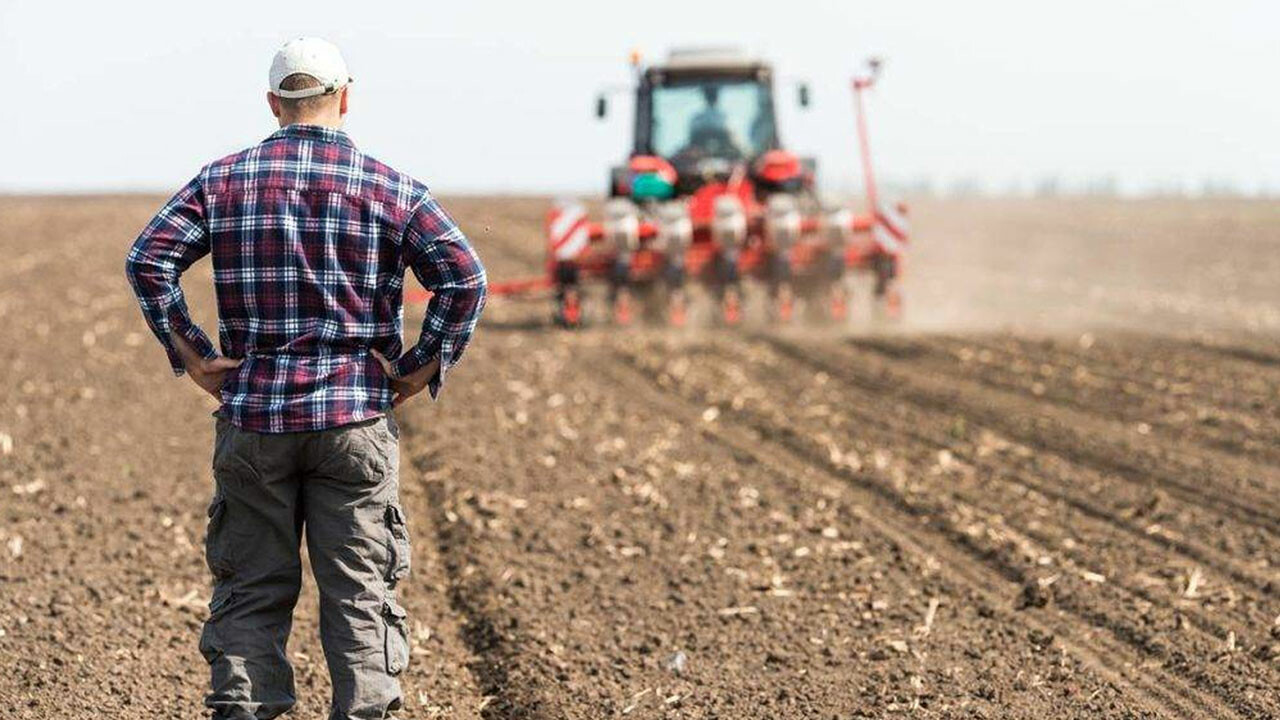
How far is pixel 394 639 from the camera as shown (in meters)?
4.13

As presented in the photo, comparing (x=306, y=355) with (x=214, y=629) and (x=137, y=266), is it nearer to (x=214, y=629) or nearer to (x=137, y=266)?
(x=137, y=266)

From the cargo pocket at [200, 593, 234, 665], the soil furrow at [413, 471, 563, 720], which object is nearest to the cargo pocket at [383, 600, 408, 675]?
the cargo pocket at [200, 593, 234, 665]

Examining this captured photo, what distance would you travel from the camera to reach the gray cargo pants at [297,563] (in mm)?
3965

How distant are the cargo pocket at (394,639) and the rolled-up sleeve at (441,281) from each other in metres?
0.58

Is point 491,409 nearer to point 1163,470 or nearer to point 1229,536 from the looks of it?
point 1163,470

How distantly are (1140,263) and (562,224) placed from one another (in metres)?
14.2

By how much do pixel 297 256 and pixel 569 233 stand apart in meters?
11.0

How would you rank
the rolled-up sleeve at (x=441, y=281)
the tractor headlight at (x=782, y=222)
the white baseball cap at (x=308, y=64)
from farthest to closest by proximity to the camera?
the tractor headlight at (x=782, y=222), the rolled-up sleeve at (x=441, y=281), the white baseball cap at (x=308, y=64)

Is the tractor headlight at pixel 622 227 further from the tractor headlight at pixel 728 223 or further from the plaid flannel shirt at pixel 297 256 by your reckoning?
the plaid flannel shirt at pixel 297 256

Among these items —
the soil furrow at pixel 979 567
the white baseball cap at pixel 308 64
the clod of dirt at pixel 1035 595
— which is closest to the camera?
the white baseball cap at pixel 308 64

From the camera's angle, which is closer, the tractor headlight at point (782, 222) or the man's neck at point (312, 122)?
the man's neck at point (312, 122)

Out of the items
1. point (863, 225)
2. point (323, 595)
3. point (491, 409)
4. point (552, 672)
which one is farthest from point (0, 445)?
point (863, 225)

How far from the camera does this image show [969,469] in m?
8.70

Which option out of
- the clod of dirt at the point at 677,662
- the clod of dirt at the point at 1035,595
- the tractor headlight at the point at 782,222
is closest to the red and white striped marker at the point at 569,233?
the tractor headlight at the point at 782,222
